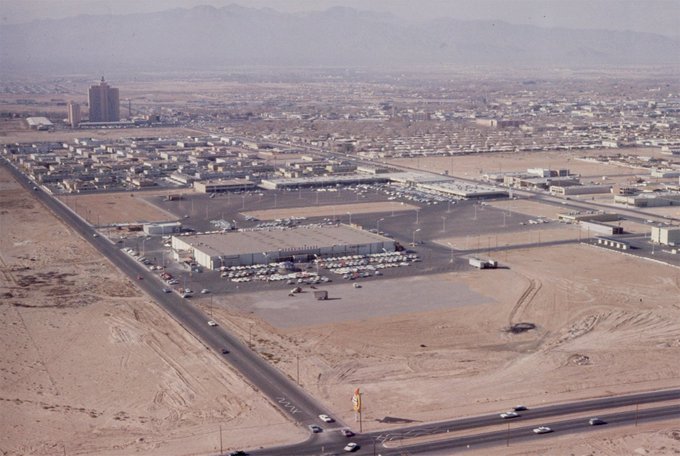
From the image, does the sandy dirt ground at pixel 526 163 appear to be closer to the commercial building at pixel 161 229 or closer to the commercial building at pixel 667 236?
the commercial building at pixel 667 236

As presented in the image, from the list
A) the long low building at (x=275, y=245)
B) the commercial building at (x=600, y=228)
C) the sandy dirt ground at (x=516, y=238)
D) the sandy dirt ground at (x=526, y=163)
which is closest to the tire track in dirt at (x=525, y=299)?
the sandy dirt ground at (x=516, y=238)

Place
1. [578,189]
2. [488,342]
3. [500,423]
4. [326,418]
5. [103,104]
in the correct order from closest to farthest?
[500,423] → [326,418] → [488,342] → [578,189] → [103,104]

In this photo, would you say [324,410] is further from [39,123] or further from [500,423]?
[39,123]

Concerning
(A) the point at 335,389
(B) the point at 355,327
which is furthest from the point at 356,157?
(A) the point at 335,389

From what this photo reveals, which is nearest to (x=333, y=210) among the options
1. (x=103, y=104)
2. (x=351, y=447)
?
(x=351, y=447)

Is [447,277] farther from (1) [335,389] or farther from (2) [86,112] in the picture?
(2) [86,112]

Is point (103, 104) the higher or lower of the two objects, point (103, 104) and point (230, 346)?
the higher

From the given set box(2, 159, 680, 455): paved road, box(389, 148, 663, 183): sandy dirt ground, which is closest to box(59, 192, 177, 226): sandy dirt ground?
box(2, 159, 680, 455): paved road
